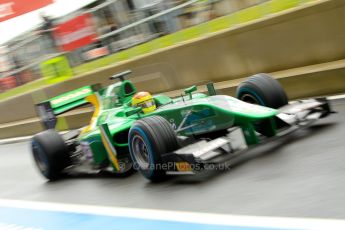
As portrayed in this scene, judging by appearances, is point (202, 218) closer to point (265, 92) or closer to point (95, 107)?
point (265, 92)

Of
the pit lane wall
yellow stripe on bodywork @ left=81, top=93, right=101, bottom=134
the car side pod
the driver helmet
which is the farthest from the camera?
the pit lane wall

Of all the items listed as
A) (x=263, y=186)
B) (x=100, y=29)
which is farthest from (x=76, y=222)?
(x=100, y=29)

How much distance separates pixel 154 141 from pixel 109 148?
136 centimetres

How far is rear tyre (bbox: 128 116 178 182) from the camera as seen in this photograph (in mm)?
6598

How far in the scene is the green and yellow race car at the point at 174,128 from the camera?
6.61 m

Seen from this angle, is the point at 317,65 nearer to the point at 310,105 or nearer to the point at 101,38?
the point at 310,105

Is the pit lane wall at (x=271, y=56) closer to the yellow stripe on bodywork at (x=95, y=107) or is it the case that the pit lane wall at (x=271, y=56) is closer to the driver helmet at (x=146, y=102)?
the driver helmet at (x=146, y=102)

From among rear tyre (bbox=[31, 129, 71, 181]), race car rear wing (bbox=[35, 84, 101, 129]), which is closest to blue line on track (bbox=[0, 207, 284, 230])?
rear tyre (bbox=[31, 129, 71, 181])

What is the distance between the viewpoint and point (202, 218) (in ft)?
17.6

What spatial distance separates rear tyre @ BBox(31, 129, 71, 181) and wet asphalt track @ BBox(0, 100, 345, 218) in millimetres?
347

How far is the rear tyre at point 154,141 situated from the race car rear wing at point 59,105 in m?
2.54

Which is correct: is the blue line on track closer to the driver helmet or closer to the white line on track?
the white line on track

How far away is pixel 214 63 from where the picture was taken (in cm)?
1143

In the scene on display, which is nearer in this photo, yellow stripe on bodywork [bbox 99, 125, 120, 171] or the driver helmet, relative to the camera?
yellow stripe on bodywork [bbox 99, 125, 120, 171]
